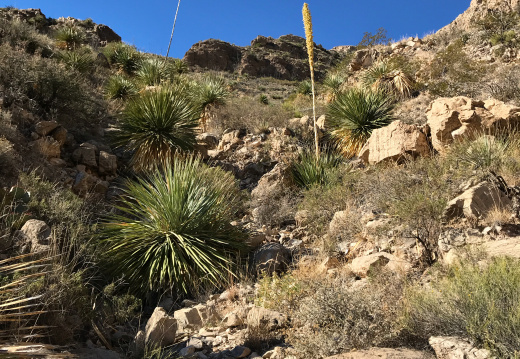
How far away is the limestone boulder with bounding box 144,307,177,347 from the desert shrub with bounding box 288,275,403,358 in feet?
4.30

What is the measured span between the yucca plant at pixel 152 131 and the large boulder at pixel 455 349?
7.12 meters

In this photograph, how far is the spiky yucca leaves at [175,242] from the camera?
5477 mm

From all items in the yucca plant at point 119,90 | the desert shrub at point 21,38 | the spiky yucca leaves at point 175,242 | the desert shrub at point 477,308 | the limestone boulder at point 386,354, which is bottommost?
the limestone boulder at point 386,354

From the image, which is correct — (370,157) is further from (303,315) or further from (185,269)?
(303,315)

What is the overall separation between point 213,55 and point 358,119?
1036 inches

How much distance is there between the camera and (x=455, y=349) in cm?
281

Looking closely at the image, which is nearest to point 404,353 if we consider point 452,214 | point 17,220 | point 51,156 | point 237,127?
point 452,214

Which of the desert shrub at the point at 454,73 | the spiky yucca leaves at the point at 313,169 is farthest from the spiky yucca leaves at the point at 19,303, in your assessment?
the desert shrub at the point at 454,73

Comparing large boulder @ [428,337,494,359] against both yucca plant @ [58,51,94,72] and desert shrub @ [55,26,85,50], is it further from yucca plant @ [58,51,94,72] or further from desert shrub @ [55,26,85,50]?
desert shrub @ [55,26,85,50]

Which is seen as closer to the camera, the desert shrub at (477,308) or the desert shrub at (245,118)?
the desert shrub at (477,308)

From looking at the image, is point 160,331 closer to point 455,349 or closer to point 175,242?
point 175,242

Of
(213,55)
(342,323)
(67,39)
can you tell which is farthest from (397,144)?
(213,55)

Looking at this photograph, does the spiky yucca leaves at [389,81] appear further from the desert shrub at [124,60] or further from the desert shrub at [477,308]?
the desert shrub at [477,308]

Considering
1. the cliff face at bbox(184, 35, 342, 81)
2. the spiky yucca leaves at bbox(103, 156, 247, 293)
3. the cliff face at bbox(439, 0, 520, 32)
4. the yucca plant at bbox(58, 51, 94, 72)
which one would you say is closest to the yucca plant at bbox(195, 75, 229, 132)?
the yucca plant at bbox(58, 51, 94, 72)
